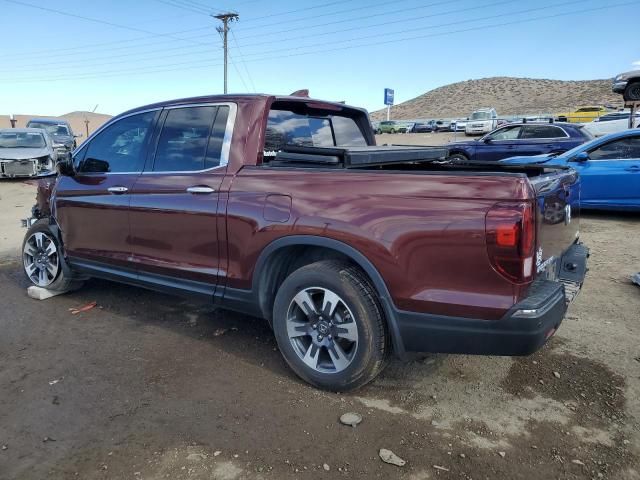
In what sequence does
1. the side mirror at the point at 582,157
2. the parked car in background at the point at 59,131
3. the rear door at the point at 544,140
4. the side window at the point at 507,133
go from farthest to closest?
the parked car in background at the point at 59,131
the side window at the point at 507,133
the rear door at the point at 544,140
the side mirror at the point at 582,157

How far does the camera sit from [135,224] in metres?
4.22

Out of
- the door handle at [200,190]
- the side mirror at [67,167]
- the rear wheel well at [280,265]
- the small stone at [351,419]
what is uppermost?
the side mirror at [67,167]

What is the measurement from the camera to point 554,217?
303cm

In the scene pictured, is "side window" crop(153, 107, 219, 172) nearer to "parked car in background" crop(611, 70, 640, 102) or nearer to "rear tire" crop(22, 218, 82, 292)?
"rear tire" crop(22, 218, 82, 292)

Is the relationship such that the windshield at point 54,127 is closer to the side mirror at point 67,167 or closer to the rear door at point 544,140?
the rear door at point 544,140

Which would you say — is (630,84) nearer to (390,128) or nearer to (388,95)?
(388,95)

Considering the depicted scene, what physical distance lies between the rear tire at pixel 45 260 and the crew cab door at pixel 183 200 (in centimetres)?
136

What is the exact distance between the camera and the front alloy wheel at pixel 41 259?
5.18 meters

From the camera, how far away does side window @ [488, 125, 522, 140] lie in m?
14.0

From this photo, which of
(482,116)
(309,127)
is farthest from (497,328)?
(482,116)

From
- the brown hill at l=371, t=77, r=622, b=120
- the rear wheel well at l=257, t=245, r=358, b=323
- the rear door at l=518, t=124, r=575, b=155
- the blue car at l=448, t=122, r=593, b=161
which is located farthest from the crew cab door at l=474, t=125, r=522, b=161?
the brown hill at l=371, t=77, r=622, b=120

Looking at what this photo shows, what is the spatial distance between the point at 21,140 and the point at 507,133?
1390cm

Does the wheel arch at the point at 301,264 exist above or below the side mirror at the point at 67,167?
below

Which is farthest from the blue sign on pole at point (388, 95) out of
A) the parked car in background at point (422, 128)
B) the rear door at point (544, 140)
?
the rear door at point (544, 140)
